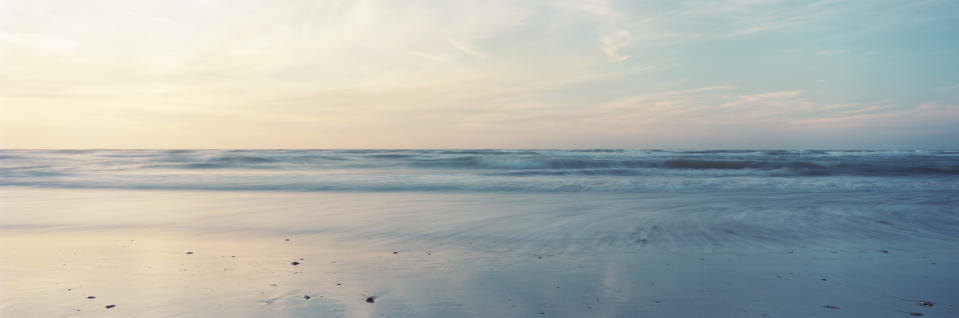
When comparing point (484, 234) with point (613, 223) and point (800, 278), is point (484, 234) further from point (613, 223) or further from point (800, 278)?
point (800, 278)

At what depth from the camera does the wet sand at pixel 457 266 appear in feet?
9.19

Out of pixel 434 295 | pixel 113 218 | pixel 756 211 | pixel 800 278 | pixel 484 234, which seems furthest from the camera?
pixel 756 211

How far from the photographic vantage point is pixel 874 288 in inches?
124

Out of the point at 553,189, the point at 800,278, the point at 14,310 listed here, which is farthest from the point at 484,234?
the point at 553,189

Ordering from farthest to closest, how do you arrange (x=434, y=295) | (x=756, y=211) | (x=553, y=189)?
(x=553, y=189) → (x=756, y=211) → (x=434, y=295)

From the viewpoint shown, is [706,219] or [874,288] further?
[706,219]

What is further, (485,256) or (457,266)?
(485,256)

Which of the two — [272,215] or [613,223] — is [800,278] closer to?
[613,223]

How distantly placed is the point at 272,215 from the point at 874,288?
6.21 meters

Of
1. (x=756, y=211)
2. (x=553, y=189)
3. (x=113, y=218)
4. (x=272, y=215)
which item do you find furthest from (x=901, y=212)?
(x=113, y=218)

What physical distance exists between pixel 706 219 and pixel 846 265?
2203 millimetres

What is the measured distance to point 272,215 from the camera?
647 cm

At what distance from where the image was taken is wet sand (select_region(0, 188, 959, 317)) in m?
2.80

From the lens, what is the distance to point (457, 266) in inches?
147
